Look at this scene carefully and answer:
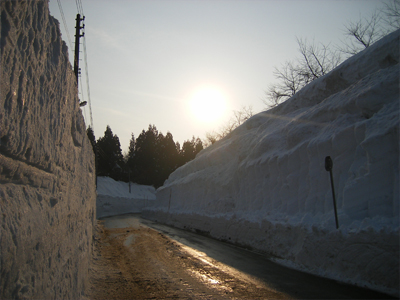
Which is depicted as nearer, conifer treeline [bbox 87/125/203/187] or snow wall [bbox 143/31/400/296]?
snow wall [bbox 143/31/400/296]

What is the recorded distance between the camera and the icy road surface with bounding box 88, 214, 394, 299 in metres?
5.48

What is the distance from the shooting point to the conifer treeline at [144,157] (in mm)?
53625

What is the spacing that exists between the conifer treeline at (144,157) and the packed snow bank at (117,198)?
98.5 inches

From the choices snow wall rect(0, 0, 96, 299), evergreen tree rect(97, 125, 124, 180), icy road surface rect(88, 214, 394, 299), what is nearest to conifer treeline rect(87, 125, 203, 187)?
evergreen tree rect(97, 125, 124, 180)

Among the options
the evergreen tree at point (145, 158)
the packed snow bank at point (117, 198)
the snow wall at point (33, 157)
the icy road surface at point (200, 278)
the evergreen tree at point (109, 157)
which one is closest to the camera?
the snow wall at point (33, 157)

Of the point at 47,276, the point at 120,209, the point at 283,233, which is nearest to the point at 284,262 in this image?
the point at 283,233

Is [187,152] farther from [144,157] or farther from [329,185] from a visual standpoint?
[329,185]

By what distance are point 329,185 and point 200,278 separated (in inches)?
195

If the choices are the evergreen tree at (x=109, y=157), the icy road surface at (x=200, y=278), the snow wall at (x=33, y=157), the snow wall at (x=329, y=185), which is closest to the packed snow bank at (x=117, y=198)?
the evergreen tree at (x=109, y=157)

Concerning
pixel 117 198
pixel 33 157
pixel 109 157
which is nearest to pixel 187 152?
pixel 109 157

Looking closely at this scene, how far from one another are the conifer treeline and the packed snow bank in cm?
250

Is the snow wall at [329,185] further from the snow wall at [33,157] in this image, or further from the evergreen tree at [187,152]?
the evergreen tree at [187,152]

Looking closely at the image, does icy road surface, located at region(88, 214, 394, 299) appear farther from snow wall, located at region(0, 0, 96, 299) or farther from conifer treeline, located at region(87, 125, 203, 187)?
conifer treeline, located at region(87, 125, 203, 187)

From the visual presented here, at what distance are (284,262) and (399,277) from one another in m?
3.28
